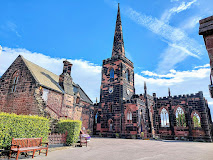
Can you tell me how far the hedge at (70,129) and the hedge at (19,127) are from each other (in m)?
2.50

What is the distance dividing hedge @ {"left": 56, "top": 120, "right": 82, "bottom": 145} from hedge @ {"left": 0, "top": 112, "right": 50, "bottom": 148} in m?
2.50

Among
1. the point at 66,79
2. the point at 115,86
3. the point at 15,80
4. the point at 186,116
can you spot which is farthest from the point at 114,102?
the point at 15,80

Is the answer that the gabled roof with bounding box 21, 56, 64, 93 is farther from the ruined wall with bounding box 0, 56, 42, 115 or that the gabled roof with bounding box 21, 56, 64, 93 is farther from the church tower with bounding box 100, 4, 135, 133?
the church tower with bounding box 100, 4, 135, 133

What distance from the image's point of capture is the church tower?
2676 cm

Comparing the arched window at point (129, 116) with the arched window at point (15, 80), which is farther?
the arched window at point (129, 116)

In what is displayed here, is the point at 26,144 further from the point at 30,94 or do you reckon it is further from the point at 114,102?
the point at 114,102

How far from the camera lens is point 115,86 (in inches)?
1138

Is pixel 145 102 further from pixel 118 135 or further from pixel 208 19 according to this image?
pixel 208 19

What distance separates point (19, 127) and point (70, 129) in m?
4.77

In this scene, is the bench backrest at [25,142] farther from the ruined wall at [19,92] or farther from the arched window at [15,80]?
the arched window at [15,80]

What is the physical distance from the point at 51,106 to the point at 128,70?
63.2ft

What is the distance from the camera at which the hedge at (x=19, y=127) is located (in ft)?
25.7

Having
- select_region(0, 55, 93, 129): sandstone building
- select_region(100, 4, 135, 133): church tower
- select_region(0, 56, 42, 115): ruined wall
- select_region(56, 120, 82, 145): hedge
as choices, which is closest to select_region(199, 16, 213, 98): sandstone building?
select_region(56, 120, 82, 145): hedge

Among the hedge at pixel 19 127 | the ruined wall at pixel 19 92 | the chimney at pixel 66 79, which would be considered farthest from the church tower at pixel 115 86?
the hedge at pixel 19 127
